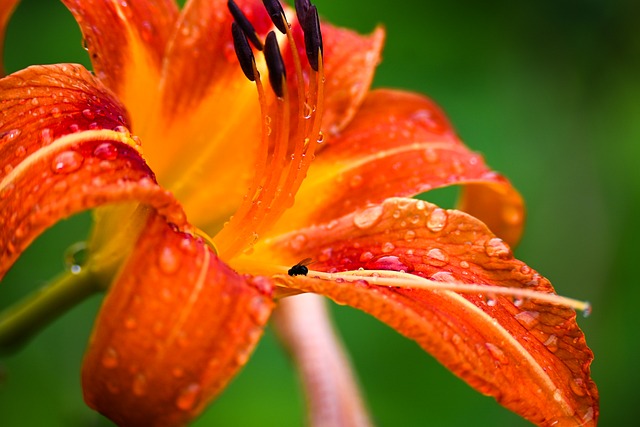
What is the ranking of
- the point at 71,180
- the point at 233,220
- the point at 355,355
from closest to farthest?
the point at 71,180 → the point at 233,220 → the point at 355,355

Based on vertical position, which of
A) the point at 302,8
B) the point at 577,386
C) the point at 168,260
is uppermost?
the point at 302,8

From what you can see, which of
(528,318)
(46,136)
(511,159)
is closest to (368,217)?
(528,318)

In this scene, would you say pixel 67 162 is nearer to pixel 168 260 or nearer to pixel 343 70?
pixel 168 260

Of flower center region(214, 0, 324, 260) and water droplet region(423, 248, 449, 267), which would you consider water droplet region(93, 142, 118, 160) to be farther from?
water droplet region(423, 248, 449, 267)

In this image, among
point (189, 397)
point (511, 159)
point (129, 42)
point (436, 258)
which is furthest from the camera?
point (511, 159)

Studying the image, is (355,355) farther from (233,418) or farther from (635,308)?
(635,308)

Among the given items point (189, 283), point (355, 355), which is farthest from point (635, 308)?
point (189, 283)

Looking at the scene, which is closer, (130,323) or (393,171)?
(130,323)
